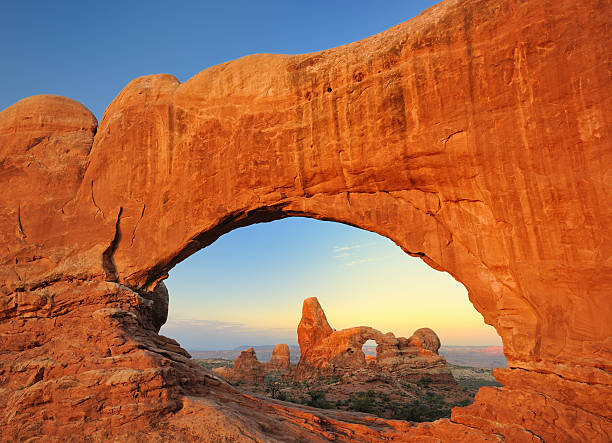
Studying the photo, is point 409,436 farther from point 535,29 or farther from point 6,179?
point 6,179

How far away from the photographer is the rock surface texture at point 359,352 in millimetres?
33156

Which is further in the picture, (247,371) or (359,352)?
(247,371)

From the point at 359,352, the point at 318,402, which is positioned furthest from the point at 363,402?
the point at 359,352

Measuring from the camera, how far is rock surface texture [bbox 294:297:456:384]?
33.2 m

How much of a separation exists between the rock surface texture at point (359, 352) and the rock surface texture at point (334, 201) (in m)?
23.4

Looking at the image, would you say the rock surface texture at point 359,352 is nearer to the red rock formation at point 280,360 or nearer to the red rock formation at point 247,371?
the red rock formation at point 247,371

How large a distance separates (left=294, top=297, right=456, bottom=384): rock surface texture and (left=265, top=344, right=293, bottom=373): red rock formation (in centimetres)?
1204

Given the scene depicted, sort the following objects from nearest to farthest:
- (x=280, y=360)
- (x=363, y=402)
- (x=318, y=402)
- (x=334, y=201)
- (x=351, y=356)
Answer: (x=334, y=201), (x=318, y=402), (x=363, y=402), (x=351, y=356), (x=280, y=360)

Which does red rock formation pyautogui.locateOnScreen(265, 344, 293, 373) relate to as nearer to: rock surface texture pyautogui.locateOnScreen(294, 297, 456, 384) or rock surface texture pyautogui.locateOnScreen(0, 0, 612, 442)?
rock surface texture pyautogui.locateOnScreen(294, 297, 456, 384)

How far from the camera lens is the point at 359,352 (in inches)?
1369

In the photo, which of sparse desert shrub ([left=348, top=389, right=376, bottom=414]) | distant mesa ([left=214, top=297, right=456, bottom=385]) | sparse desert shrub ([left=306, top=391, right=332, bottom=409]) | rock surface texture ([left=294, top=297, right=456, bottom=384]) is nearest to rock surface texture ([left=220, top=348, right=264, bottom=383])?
distant mesa ([left=214, top=297, right=456, bottom=385])

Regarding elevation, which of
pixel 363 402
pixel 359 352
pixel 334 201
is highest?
pixel 334 201

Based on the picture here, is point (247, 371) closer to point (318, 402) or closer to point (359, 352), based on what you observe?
point (359, 352)

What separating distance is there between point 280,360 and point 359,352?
18.4 m
